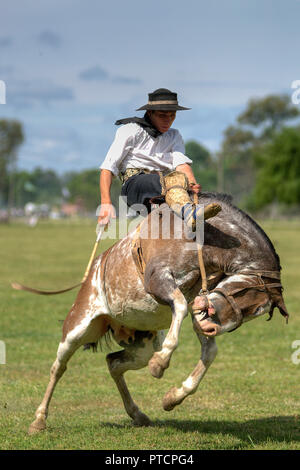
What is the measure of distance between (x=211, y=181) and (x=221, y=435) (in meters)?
136

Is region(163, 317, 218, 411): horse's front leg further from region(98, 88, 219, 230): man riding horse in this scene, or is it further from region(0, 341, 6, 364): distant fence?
region(0, 341, 6, 364): distant fence

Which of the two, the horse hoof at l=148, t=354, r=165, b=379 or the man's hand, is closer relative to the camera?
the horse hoof at l=148, t=354, r=165, b=379

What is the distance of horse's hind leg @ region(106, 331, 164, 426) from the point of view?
24.6 feet

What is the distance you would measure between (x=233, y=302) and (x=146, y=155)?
1.88 metres

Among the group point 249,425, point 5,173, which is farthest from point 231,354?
point 5,173

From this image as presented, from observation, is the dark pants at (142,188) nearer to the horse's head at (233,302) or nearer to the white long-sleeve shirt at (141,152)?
the white long-sleeve shirt at (141,152)

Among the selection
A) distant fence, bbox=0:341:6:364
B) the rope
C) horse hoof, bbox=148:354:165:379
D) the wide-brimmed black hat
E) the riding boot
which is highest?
the wide-brimmed black hat

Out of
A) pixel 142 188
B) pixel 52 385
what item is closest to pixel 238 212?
pixel 142 188

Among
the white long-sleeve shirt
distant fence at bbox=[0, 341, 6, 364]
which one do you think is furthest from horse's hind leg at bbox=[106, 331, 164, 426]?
distant fence at bbox=[0, 341, 6, 364]

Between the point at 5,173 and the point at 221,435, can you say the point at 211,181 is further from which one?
the point at 221,435

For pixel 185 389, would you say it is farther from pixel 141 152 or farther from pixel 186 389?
pixel 141 152

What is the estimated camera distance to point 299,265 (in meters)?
28.4

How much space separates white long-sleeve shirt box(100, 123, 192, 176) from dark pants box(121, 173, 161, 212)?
0.19 meters

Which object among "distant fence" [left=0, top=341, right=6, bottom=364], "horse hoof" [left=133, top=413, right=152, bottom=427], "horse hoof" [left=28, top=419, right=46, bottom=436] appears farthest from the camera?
"distant fence" [left=0, top=341, right=6, bottom=364]
